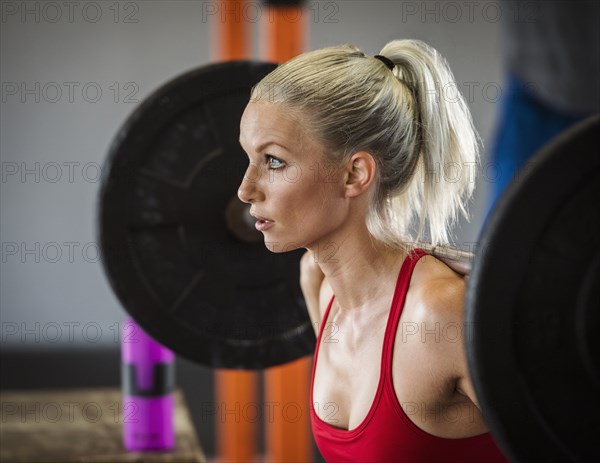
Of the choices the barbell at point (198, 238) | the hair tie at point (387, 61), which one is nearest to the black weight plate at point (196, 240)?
the barbell at point (198, 238)

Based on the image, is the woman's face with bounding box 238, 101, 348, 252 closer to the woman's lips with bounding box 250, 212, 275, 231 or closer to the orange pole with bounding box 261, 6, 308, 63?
the woman's lips with bounding box 250, 212, 275, 231

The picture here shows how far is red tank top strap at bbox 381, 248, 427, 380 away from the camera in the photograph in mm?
1358

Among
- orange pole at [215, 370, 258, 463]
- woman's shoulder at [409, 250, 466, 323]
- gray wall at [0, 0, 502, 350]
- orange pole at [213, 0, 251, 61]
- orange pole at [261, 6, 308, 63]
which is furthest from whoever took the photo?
gray wall at [0, 0, 502, 350]

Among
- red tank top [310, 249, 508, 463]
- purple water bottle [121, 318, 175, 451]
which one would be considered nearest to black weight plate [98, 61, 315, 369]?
purple water bottle [121, 318, 175, 451]

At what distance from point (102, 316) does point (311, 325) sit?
9.99 feet

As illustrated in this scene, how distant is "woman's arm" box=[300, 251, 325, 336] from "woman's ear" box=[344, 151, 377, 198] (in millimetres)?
381

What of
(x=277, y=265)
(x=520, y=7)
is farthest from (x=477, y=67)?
(x=277, y=265)

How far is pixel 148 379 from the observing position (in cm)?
212

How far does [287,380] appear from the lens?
2834 mm

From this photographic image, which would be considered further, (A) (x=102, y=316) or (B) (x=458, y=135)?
(A) (x=102, y=316)

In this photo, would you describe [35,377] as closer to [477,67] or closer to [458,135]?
[477,67]

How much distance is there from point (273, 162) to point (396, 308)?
31cm

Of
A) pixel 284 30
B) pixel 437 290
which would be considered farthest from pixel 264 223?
pixel 284 30

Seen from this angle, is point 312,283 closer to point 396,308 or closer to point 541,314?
point 396,308
